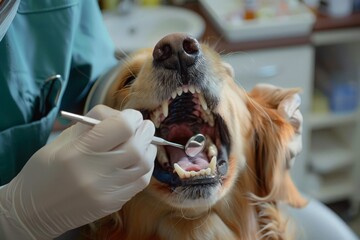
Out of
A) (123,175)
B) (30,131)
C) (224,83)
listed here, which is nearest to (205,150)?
(224,83)

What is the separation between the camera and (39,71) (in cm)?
137

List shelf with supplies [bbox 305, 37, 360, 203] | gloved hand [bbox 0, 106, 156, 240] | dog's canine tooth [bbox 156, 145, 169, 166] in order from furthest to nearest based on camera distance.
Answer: shelf with supplies [bbox 305, 37, 360, 203], dog's canine tooth [bbox 156, 145, 169, 166], gloved hand [bbox 0, 106, 156, 240]

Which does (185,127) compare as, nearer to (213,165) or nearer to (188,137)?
(188,137)

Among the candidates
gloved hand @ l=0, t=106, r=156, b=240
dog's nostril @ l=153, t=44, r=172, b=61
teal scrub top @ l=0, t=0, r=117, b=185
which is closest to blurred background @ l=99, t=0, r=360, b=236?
teal scrub top @ l=0, t=0, r=117, b=185

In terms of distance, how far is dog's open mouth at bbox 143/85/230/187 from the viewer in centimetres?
114

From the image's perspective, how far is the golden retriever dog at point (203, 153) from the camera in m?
1.13

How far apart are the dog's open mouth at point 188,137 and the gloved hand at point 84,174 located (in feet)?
0.39

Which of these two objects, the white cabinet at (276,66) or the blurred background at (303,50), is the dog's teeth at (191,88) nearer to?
the blurred background at (303,50)

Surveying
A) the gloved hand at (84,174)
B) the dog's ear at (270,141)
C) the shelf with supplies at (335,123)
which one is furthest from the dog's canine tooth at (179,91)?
the shelf with supplies at (335,123)

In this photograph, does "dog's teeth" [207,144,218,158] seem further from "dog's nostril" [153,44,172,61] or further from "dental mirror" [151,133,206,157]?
"dog's nostril" [153,44,172,61]

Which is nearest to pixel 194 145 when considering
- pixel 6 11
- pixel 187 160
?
pixel 187 160

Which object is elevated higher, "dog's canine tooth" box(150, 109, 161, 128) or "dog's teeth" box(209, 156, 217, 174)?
"dog's canine tooth" box(150, 109, 161, 128)

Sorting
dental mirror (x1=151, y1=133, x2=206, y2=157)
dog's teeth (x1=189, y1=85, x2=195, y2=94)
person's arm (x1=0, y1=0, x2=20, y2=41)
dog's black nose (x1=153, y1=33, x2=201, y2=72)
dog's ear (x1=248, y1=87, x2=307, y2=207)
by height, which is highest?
person's arm (x1=0, y1=0, x2=20, y2=41)

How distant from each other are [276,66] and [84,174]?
1.51 metres
